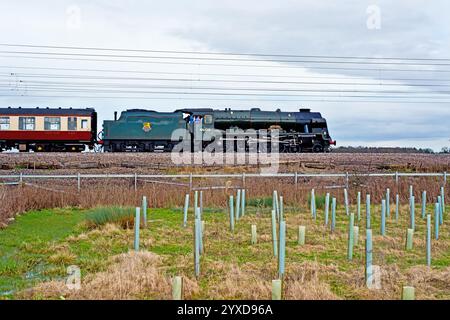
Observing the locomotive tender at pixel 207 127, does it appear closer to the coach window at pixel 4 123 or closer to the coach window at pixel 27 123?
the coach window at pixel 27 123

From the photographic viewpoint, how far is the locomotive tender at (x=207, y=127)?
36625 mm

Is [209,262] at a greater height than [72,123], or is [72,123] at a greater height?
[72,123]

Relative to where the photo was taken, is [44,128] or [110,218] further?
[44,128]

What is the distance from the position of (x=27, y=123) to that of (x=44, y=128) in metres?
1.14

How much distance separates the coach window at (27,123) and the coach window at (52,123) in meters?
0.77

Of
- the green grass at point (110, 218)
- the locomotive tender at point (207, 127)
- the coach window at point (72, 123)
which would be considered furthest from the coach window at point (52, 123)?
the green grass at point (110, 218)

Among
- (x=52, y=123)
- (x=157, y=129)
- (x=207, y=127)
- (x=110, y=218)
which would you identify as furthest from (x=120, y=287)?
(x=52, y=123)

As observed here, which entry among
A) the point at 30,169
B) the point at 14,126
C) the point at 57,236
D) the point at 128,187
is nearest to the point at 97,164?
the point at 30,169

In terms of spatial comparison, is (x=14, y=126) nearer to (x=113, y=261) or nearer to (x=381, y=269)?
(x=113, y=261)

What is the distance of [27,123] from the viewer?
36.2 m

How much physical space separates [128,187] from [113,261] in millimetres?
10519

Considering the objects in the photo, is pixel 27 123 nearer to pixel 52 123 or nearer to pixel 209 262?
pixel 52 123
